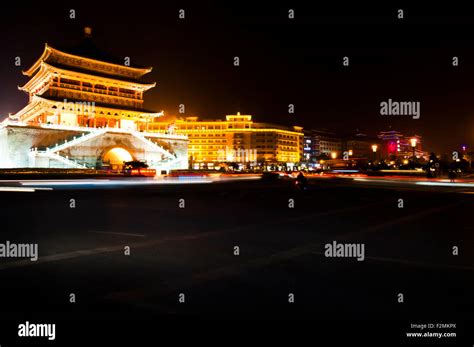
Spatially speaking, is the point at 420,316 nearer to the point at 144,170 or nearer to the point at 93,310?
the point at 93,310

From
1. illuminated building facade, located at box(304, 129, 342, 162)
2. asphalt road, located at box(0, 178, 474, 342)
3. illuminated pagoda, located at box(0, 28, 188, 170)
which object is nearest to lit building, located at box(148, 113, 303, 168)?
illuminated building facade, located at box(304, 129, 342, 162)

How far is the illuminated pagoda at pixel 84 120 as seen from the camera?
4319 centimetres

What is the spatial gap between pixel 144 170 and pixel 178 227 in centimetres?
3622

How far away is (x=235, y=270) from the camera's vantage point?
5.87 m

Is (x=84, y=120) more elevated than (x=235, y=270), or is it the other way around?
(x=84, y=120)

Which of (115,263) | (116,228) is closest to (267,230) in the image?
(116,228)

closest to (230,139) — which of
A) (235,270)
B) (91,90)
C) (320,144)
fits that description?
(320,144)

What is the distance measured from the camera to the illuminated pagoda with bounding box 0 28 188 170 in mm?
43188

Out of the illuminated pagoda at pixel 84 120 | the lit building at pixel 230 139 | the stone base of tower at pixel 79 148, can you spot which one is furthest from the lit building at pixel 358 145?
the stone base of tower at pixel 79 148

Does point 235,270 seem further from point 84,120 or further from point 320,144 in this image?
point 320,144

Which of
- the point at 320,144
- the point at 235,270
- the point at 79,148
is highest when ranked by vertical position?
the point at 320,144

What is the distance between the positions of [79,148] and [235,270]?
44025 millimetres

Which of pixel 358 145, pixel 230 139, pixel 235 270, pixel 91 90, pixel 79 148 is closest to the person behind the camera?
pixel 235 270

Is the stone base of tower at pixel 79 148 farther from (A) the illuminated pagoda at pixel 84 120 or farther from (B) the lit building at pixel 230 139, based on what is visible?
(B) the lit building at pixel 230 139
